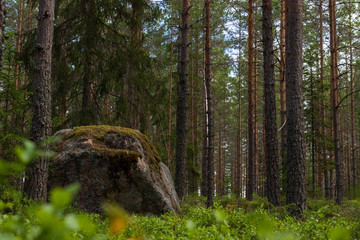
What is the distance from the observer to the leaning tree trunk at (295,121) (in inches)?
290

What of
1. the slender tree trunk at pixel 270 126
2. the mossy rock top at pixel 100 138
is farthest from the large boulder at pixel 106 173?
the slender tree trunk at pixel 270 126

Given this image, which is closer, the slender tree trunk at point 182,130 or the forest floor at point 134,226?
the forest floor at point 134,226

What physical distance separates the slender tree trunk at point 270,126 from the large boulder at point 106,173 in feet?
13.1

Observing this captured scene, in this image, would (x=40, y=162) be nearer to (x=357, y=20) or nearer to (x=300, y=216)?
(x=300, y=216)

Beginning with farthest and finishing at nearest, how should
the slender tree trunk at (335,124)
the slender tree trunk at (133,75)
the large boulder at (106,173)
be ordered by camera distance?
the slender tree trunk at (335,124) < the slender tree trunk at (133,75) < the large boulder at (106,173)

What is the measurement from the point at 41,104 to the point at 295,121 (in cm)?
600

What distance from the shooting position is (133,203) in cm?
716

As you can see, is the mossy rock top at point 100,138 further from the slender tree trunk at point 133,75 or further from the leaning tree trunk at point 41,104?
the slender tree trunk at point 133,75

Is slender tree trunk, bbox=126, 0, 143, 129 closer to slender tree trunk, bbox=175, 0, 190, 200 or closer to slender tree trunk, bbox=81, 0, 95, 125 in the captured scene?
slender tree trunk, bbox=81, 0, 95, 125

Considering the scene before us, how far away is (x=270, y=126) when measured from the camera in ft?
32.8

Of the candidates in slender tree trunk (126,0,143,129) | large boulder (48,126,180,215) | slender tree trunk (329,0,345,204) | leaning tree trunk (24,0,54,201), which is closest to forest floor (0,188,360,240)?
leaning tree trunk (24,0,54,201)

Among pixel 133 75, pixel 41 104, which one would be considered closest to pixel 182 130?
pixel 133 75

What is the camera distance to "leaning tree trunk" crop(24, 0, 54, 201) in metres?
6.01

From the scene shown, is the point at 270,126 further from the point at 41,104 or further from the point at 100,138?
the point at 41,104
